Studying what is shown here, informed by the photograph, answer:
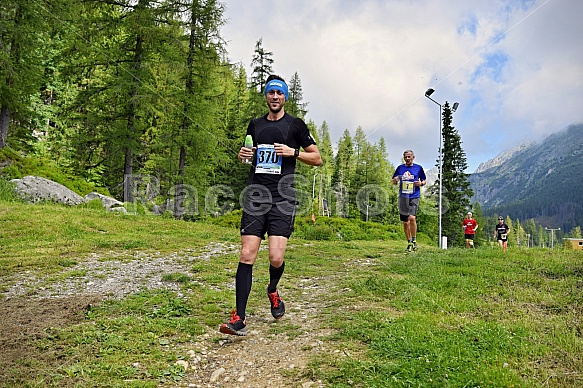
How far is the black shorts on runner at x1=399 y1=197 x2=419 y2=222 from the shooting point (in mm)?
10668

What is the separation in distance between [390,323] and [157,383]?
7.35 ft

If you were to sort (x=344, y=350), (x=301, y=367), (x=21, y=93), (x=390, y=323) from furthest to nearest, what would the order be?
(x=21, y=93)
(x=390, y=323)
(x=344, y=350)
(x=301, y=367)

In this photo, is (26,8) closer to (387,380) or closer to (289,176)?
(289,176)

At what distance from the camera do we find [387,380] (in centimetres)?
293

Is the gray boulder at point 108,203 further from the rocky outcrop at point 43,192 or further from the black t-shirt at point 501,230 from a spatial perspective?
the black t-shirt at point 501,230

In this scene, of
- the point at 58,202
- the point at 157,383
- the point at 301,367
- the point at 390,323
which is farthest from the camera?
the point at 58,202

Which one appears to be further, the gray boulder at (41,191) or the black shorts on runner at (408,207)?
the gray boulder at (41,191)

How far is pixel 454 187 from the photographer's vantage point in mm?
42531

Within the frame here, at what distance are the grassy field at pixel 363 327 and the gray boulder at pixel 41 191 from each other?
966 centimetres

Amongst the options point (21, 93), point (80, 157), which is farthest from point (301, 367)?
point (21, 93)

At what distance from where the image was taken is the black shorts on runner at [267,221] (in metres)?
4.48

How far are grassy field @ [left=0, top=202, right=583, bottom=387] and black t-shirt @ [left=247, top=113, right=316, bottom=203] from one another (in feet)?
4.96

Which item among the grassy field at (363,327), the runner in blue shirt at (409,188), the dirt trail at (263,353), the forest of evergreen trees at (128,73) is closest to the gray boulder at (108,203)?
the forest of evergreen trees at (128,73)

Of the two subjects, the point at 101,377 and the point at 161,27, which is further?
the point at 161,27
